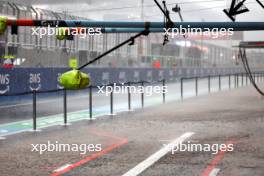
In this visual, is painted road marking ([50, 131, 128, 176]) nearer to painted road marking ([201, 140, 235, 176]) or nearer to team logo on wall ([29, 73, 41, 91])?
painted road marking ([201, 140, 235, 176])

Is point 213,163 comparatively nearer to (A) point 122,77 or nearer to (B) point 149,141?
(B) point 149,141

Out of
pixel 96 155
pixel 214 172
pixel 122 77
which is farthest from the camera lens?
pixel 122 77

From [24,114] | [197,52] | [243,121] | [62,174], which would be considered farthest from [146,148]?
[197,52]

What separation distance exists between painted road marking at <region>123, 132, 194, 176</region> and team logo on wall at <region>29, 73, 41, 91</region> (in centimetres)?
1439


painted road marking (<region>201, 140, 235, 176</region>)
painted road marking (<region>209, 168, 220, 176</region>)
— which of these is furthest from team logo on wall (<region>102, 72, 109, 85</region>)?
painted road marking (<region>209, 168, 220, 176</region>)

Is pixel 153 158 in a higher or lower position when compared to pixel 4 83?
lower

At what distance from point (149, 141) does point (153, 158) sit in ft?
7.41

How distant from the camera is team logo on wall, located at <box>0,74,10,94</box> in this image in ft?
76.9

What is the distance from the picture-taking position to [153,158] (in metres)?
9.92

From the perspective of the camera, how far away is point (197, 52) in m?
84.8

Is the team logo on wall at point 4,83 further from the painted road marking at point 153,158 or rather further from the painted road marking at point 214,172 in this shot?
the painted road marking at point 214,172

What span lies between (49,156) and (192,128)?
5.56 meters

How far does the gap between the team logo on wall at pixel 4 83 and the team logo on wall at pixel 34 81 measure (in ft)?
5.98

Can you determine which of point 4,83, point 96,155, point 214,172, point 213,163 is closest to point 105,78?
point 4,83
